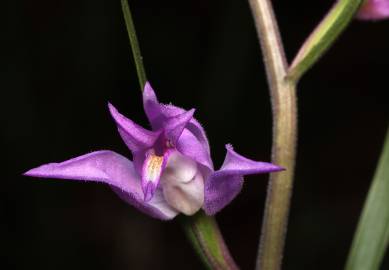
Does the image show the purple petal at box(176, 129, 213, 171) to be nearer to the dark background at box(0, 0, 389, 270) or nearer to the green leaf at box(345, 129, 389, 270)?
the green leaf at box(345, 129, 389, 270)

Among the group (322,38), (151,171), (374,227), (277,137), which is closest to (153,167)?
(151,171)

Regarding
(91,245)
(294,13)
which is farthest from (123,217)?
(294,13)

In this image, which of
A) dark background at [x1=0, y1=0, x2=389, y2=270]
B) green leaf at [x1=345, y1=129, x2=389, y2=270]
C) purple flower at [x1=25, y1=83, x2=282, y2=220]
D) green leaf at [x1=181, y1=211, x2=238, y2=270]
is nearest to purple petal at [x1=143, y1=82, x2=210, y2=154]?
purple flower at [x1=25, y1=83, x2=282, y2=220]

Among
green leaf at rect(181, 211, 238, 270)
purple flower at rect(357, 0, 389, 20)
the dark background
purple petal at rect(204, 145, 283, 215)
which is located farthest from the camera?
the dark background

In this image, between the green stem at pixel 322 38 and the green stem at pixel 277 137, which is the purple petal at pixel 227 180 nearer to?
the green stem at pixel 277 137

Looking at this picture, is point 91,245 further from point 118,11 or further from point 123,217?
point 118,11

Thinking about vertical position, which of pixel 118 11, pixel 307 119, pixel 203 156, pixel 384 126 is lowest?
pixel 384 126

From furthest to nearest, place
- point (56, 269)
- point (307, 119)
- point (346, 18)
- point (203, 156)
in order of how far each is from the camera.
Answer: point (307, 119) → point (56, 269) → point (346, 18) → point (203, 156)
